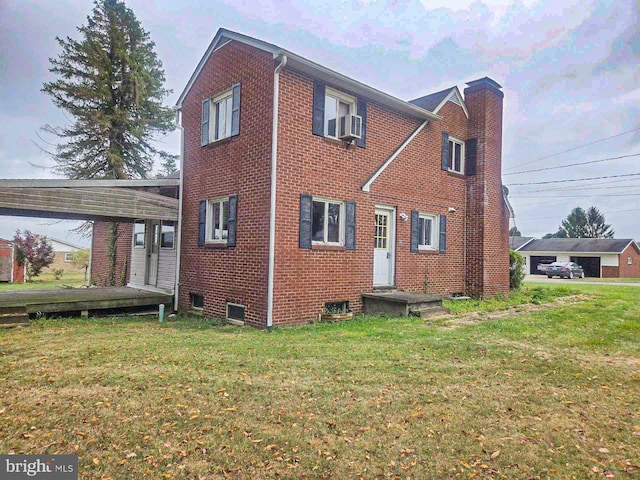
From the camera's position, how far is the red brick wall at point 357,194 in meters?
8.53

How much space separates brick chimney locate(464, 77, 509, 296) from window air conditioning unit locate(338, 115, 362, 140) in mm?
5734

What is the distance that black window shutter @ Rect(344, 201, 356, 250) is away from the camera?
9.53 metres

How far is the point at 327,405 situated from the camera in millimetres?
4043

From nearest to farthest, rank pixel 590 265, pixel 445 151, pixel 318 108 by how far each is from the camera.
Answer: pixel 318 108
pixel 445 151
pixel 590 265

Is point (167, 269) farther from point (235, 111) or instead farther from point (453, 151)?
point (453, 151)

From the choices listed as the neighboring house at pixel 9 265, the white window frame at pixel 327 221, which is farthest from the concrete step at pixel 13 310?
the neighboring house at pixel 9 265

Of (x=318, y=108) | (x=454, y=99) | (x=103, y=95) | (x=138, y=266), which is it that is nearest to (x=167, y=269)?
(x=138, y=266)

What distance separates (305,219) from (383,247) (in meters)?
2.98

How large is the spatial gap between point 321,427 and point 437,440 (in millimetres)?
997

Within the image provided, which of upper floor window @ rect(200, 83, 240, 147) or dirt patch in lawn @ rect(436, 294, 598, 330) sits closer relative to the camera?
dirt patch in lawn @ rect(436, 294, 598, 330)

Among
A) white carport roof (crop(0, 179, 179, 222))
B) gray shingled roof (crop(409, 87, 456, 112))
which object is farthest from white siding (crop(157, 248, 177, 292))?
gray shingled roof (crop(409, 87, 456, 112))

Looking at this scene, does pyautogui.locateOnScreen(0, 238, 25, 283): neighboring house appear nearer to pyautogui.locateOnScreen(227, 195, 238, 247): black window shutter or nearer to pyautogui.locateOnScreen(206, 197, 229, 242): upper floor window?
pyautogui.locateOnScreen(206, 197, 229, 242): upper floor window

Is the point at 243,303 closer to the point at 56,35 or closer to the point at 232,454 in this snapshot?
the point at 232,454

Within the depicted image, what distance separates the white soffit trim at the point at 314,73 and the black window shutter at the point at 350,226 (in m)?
2.80
